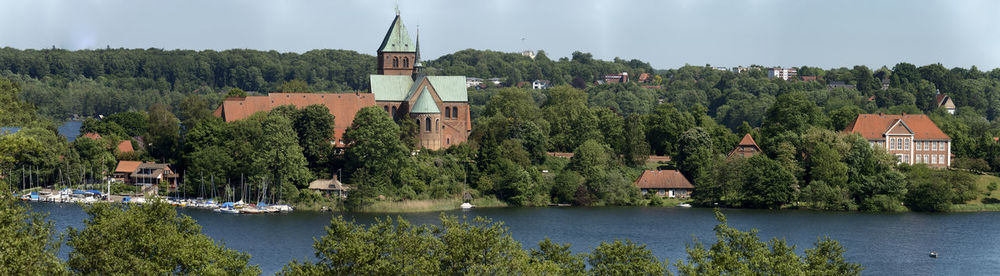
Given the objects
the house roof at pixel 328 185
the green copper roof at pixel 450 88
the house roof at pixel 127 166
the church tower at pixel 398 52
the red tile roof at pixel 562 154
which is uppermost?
the church tower at pixel 398 52

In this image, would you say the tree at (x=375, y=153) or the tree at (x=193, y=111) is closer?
the tree at (x=375, y=153)

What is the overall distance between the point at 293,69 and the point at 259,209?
117340 millimetres

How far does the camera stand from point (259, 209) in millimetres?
72375

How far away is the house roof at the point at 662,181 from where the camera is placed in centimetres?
8056

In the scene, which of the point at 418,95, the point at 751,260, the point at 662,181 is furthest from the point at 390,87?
the point at 751,260

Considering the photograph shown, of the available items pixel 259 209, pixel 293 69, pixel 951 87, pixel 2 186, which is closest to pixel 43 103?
pixel 293 69

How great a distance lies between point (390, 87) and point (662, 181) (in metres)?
21.6

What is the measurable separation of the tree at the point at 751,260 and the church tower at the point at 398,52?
57.9 m

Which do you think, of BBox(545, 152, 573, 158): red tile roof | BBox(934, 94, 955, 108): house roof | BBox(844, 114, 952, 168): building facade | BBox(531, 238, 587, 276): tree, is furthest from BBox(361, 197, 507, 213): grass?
BBox(934, 94, 955, 108): house roof

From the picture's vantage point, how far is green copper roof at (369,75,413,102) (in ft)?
295

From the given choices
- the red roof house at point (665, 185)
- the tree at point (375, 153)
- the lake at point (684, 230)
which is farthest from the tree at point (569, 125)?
the tree at point (375, 153)

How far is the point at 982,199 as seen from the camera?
7906 centimetres

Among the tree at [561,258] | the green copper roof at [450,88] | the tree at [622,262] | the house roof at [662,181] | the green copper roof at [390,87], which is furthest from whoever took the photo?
the green copper roof at [450,88]

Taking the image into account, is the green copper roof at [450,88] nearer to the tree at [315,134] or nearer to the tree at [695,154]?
the tree at [315,134]
